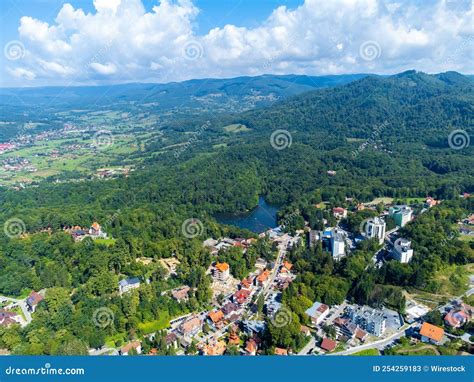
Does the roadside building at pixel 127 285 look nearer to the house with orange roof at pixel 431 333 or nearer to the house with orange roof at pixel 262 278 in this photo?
the house with orange roof at pixel 262 278

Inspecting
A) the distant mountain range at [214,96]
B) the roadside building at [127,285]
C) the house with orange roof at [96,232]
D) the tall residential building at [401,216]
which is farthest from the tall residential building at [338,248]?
the distant mountain range at [214,96]

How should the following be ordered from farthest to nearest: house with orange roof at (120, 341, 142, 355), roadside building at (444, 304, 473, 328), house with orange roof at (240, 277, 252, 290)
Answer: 1. house with orange roof at (240, 277, 252, 290)
2. roadside building at (444, 304, 473, 328)
3. house with orange roof at (120, 341, 142, 355)

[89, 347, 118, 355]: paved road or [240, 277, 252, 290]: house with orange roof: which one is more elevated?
[240, 277, 252, 290]: house with orange roof

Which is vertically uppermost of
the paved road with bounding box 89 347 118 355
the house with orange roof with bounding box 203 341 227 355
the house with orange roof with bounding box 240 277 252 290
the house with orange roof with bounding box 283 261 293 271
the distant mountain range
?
the distant mountain range

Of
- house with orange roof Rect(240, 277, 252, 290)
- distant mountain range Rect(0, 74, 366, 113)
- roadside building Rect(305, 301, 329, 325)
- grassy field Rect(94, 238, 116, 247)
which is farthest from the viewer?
distant mountain range Rect(0, 74, 366, 113)

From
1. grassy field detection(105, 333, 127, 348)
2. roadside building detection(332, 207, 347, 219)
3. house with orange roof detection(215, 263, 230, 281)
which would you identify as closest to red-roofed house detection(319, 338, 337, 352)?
house with orange roof detection(215, 263, 230, 281)

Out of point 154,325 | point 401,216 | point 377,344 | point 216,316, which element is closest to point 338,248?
point 401,216

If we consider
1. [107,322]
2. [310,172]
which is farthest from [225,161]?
[107,322]

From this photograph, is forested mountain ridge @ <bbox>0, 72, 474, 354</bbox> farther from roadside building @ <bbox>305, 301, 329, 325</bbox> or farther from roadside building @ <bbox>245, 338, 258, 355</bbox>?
roadside building @ <bbox>245, 338, 258, 355</bbox>
